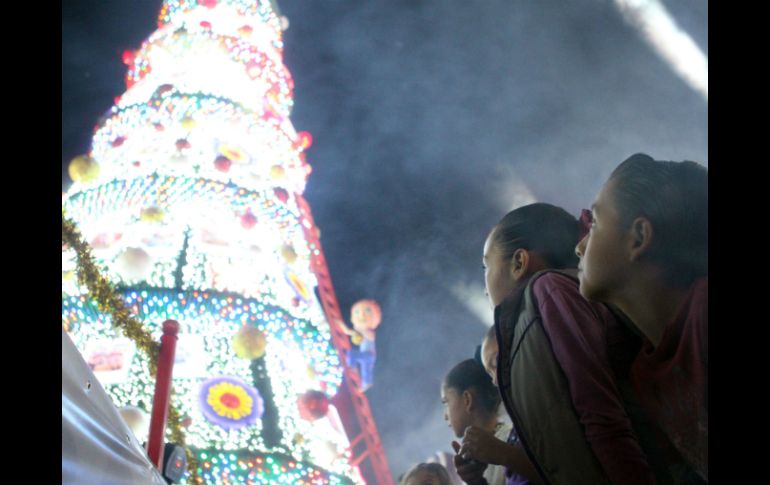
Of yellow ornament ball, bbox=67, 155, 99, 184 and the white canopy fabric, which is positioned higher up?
yellow ornament ball, bbox=67, 155, 99, 184

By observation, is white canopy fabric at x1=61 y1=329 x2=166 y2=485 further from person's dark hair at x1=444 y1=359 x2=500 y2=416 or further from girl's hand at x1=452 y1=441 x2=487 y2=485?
person's dark hair at x1=444 y1=359 x2=500 y2=416

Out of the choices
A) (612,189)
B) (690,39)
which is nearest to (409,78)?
(690,39)

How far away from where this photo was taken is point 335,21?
11.4m

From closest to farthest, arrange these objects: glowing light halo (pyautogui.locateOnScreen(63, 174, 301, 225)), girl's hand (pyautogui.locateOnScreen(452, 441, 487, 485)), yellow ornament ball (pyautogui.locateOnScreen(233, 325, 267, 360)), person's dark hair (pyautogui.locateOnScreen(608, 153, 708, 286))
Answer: person's dark hair (pyautogui.locateOnScreen(608, 153, 708, 286))
girl's hand (pyautogui.locateOnScreen(452, 441, 487, 485))
yellow ornament ball (pyautogui.locateOnScreen(233, 325, 267, 360))
glowing light halo (pyautogui.locateOnScreen(63, 174, 301, 225))

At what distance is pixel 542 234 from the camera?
211 centimetres

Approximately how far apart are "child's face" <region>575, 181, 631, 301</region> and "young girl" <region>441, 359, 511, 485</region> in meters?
0.91

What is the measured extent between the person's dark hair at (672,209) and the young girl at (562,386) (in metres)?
0.20

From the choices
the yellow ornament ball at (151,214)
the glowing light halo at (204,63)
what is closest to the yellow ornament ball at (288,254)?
the yellow ornament ball at (151,214)

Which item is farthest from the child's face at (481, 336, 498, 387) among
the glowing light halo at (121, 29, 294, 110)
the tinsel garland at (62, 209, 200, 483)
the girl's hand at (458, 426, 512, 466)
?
the glowing light halo at (121, 29, 294, 110)

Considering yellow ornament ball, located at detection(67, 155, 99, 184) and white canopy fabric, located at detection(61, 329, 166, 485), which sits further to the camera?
yellow ornament ball, located at detection(67, 155, 99, 184)

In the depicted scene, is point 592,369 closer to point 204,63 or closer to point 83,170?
point 83,170

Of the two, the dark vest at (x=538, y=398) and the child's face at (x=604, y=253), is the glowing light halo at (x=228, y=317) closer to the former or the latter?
the dark vest at (x=538, y=398)

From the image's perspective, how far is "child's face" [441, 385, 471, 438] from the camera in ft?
8.32

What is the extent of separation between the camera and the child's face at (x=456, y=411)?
254 cm
